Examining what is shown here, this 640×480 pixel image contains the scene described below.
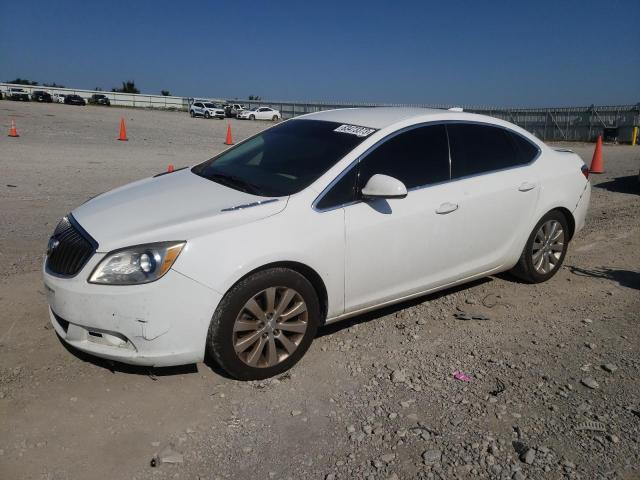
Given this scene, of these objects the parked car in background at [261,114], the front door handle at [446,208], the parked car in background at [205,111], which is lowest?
the parked car in background at [261,114]

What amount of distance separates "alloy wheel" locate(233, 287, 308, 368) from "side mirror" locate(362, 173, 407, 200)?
0.84 m

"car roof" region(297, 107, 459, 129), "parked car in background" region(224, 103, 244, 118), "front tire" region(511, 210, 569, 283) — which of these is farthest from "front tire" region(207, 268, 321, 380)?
"parked car in background" region(224, 103, 244, 118)

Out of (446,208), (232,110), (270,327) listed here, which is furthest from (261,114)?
(270,327)

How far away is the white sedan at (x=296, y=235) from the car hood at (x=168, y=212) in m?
0.01

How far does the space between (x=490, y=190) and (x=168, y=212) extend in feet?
8.44

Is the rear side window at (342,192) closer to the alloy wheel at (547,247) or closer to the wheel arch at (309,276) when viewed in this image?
the wheel arch at (309,276)

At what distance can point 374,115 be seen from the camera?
453 centimetres

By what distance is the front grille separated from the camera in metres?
3.26

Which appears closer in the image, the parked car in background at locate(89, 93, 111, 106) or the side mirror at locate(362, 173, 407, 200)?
the side mirror at locate(362, 173, 407, 200)

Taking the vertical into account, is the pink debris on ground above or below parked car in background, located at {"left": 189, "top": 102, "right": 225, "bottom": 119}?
above

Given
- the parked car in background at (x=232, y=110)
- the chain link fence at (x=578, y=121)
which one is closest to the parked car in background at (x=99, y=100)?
the parked car in background at (x=232, y=110)

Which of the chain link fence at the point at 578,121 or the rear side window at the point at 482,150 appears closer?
the rear side window at the point at 482,150

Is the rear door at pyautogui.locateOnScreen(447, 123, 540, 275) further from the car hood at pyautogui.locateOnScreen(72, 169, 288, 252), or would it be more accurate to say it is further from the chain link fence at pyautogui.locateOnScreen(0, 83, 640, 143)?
the chain link fence at pyautogui.locateOnScreen(0, 83, 640, 143)

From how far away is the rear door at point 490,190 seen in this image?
14.4 feet
